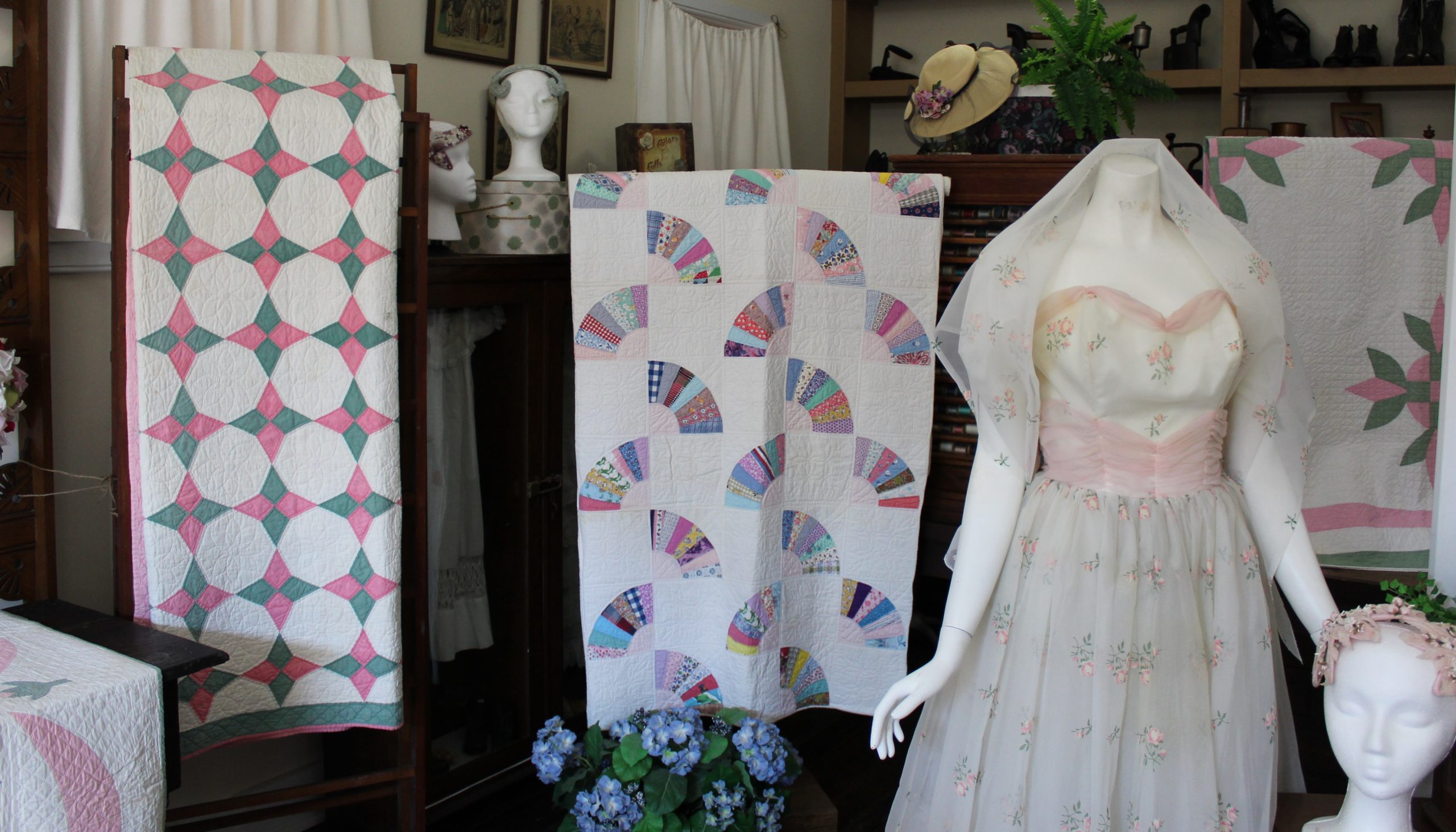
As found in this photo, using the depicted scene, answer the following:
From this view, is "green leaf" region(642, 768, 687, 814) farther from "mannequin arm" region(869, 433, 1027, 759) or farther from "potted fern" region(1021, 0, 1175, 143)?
"potted fern" region(1021, 0, 1175, 143)

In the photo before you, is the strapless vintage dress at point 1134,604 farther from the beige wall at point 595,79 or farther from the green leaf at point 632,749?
the beige wall at point 595,79

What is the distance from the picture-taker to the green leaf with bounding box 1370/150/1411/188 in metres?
2.27

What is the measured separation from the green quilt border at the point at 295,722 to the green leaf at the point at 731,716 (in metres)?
0.61

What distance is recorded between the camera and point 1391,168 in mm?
2273

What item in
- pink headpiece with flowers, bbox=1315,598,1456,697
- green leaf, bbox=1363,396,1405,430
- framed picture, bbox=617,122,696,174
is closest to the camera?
pink headpiece with flowers, bbox=1315,598,1456,697

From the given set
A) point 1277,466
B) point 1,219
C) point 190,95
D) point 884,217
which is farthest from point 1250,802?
point 1,219

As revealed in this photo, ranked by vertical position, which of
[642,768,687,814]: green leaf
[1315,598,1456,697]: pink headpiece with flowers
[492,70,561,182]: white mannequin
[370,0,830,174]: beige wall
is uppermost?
[370,0,830,174]: beige wall

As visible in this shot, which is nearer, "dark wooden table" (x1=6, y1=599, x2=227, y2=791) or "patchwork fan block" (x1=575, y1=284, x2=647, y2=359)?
"dark wooden table" (x1=6, y1=599, x2=227, y2=791)

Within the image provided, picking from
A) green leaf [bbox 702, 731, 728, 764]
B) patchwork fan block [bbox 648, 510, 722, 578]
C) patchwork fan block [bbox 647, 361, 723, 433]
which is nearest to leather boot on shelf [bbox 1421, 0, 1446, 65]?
patchwork fan block [bbox 647, 361, 723, 433]

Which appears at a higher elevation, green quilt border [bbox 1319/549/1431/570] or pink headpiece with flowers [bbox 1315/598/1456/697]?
pink headpiece with flowers [bbox 1315/598/1456/697]

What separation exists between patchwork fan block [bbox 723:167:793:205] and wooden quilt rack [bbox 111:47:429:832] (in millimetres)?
559

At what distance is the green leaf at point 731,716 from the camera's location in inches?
90.0

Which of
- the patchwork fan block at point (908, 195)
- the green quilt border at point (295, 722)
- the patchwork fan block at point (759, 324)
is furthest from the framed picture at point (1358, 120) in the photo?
the green quilt border at point (295, 722)

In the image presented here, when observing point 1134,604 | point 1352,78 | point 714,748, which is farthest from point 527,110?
point 1352,78
